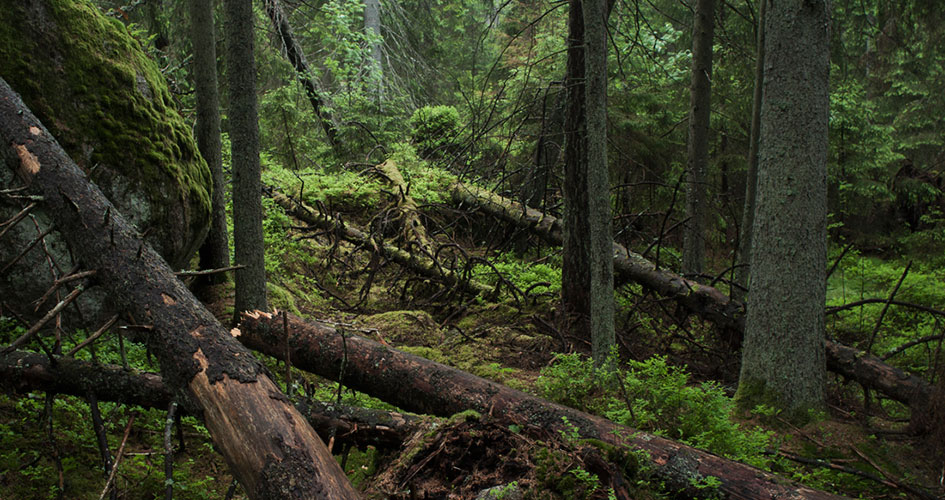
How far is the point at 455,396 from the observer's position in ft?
14.2

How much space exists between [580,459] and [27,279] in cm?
472

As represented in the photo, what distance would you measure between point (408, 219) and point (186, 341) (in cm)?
665

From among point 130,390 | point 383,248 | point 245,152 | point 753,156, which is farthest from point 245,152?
point 753,156

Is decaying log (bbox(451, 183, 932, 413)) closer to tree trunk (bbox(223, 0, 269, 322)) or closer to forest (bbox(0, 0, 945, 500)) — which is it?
forest (bbox(0, 0, 945, 500))

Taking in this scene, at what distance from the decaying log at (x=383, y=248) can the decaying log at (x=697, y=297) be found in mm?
1452

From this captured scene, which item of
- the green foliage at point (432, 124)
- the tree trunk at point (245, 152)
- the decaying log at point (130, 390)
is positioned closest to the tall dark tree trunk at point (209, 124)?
the tree trunk at point (245, 152)

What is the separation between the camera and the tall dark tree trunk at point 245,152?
15.9ft

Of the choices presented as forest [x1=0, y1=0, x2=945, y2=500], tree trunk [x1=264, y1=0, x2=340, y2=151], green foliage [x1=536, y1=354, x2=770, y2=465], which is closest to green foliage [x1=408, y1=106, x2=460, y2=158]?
tree trunk [x1=264, y1=0, x2=340, y2=151]

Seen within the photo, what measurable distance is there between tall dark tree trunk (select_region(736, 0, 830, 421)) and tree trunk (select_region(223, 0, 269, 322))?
4.70 metres

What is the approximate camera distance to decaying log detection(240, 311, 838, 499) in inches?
129

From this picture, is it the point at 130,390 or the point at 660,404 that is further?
the point at 660,404

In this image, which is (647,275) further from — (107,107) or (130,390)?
(107,107)

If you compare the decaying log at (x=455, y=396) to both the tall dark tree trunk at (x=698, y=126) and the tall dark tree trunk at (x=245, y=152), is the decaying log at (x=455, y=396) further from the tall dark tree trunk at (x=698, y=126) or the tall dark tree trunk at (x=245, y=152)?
the tall dark tree trunk at (x=698, y=126)

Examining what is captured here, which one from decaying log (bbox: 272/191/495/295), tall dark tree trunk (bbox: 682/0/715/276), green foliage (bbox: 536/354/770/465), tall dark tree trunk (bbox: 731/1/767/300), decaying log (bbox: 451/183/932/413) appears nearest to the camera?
green foliage (bbox: 536/354/770/465)
